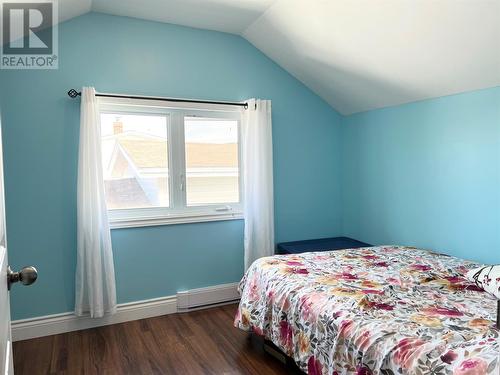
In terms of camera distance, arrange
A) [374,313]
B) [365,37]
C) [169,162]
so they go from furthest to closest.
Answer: [169,162]
[365,37]
[374,313]

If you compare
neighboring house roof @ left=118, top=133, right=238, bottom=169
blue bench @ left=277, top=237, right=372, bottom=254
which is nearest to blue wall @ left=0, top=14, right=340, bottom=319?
blue bench @ left=277, top=237, right=372, bottom=254

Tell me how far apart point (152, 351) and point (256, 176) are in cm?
165

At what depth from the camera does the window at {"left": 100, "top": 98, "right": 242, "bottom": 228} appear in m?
2.91

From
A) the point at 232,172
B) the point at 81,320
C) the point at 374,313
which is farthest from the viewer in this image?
the point at 232,172

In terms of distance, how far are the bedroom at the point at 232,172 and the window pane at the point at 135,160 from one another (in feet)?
0.04

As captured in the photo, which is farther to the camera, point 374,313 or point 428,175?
point 428,175

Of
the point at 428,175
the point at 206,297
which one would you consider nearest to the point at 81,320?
the point at 206,297

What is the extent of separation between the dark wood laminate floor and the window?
853 mm

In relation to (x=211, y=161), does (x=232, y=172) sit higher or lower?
lower

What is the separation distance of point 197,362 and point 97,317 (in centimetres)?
100

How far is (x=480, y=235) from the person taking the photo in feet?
8.24

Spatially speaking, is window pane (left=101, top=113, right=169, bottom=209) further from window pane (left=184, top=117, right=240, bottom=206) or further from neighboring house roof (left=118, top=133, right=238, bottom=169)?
window pane (left=184, top=117, right=240, bottom=206)

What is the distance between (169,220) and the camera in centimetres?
304
